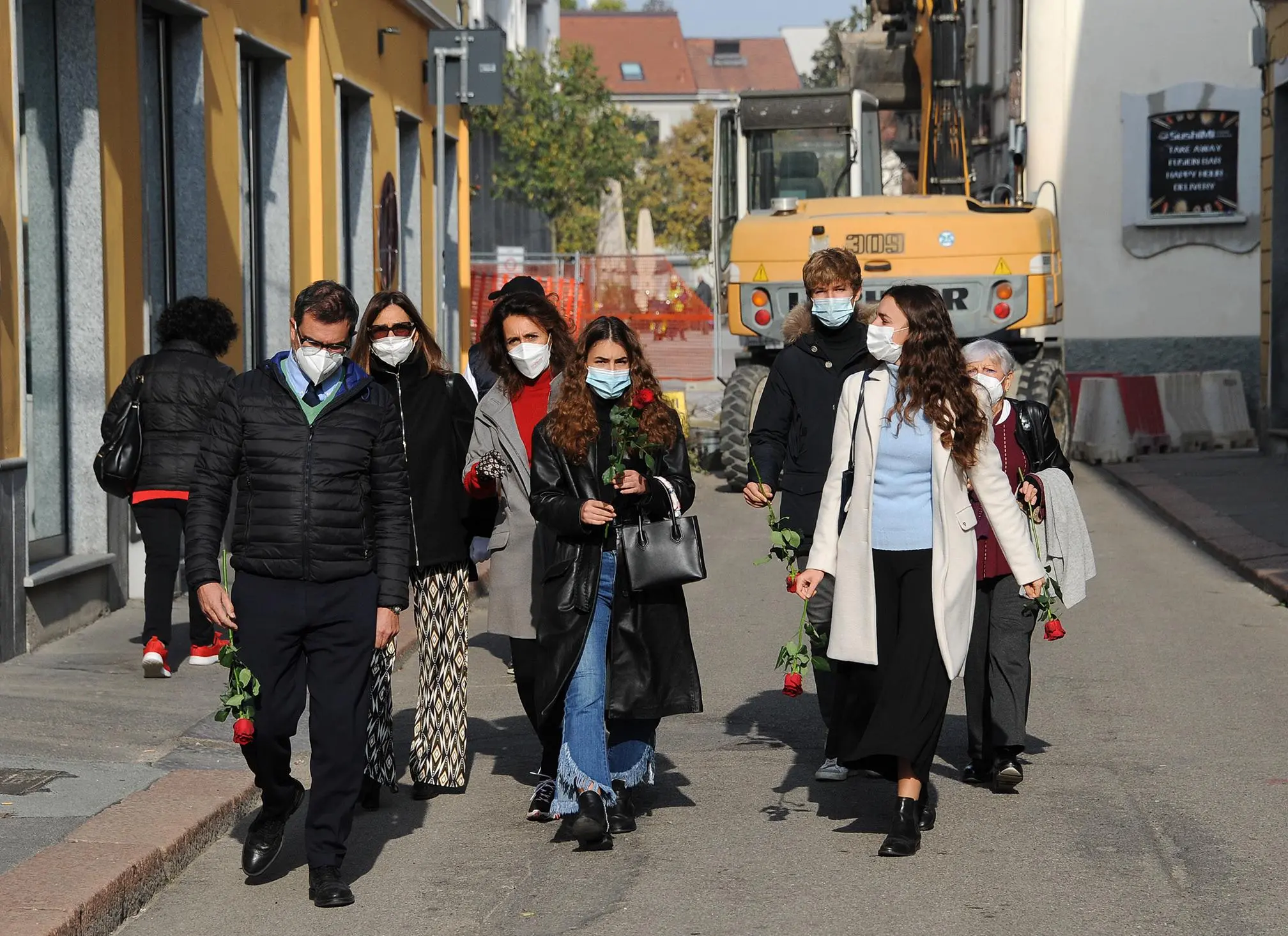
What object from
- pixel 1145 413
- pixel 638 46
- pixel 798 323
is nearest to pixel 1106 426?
pixel 1145 413

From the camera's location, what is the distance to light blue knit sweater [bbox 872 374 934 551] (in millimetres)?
6043

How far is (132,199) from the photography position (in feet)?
37.3

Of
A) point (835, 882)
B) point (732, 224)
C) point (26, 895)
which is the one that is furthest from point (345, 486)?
point (732, 224)

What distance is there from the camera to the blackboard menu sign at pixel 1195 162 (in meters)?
27.6

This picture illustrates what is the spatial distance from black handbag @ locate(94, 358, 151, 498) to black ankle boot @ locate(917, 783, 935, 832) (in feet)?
14.2

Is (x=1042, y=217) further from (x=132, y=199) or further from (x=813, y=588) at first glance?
(x=813, y=588)

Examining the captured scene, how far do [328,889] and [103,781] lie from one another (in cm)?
150

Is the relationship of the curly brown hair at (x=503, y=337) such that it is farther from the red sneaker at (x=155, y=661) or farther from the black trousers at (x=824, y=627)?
the red sneaker at (x=155, y=661)

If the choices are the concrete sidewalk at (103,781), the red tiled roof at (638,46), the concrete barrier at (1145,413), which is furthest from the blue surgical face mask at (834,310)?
the red tiled roof at (638,46)

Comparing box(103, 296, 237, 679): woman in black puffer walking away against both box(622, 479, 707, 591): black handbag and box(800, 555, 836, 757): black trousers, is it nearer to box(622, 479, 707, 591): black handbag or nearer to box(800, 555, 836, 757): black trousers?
box(800, 555, 836, 757): black trousers

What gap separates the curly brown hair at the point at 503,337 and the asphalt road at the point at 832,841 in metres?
1.51

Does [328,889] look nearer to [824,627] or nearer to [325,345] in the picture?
[325,345]

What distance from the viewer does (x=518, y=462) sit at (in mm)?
6555

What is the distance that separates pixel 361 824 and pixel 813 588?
5.71 feet
